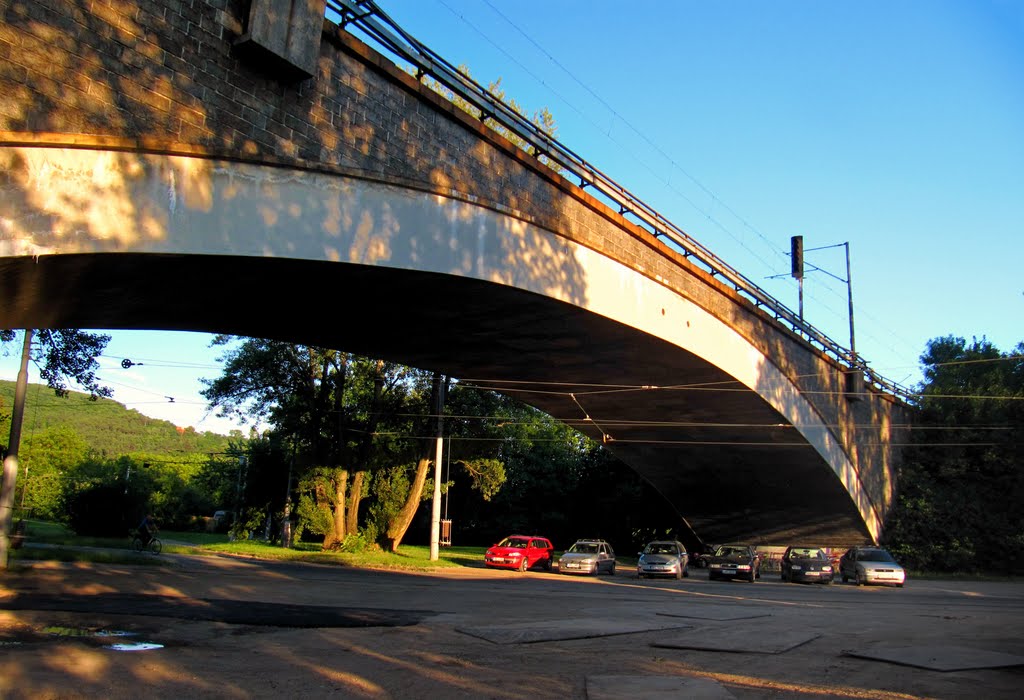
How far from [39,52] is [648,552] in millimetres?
24934

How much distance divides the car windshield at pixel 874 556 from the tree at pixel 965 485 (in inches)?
259

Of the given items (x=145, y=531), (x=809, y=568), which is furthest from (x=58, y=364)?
(x=809, y=568)

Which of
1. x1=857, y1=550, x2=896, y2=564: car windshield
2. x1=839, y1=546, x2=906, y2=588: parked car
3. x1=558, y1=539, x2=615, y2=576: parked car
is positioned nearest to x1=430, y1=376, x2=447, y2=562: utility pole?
x1=558, y1=539, x2=615, y2=576: parked car

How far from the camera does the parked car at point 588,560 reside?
91.6ft

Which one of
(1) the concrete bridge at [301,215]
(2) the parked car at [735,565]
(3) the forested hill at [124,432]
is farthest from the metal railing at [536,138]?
(3) the forested hill at [124,432]

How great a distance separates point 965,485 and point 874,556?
10.5 meters

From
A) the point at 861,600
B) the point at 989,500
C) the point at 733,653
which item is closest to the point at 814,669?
the point at 733,653

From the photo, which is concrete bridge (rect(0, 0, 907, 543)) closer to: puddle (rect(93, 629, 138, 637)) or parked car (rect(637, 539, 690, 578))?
puddle (rect(93, 629, 138, 637))

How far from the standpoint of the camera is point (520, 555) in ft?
98.7

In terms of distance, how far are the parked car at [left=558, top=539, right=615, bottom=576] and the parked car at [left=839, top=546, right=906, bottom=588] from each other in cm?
861

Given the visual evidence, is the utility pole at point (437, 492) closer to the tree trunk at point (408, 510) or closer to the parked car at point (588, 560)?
the tree trunk at point (408, 510)

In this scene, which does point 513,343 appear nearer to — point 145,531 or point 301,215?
point 301,215

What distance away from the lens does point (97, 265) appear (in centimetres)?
858

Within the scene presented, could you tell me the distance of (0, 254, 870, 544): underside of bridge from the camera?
1006cm
